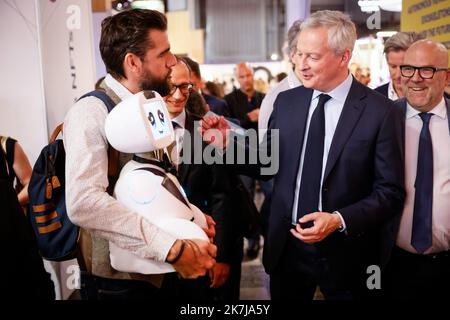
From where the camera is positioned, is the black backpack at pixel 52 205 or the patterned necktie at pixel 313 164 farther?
the patterned necktie at pixel 313 164

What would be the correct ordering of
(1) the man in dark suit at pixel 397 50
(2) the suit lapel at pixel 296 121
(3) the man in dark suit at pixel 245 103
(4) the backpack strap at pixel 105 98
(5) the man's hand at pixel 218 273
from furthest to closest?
(3) the man in dark suit at pixel 245 103 → (1) the man in dark suit at pixel 397 50 → (5) the man's hand at pixel 218 273 → (2) the suit lapel at pixel 296 121 → (4) the backpack strap at pixel 105 98

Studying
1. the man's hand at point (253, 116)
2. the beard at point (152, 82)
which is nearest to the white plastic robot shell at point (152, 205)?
the beard at point (152, 82)

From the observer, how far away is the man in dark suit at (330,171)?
1566 mm

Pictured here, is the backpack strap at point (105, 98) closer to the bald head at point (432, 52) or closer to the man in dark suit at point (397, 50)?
the bald head at point (432, 52)

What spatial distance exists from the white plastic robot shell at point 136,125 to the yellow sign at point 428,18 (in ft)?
5.49

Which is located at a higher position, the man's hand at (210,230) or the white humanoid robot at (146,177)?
the white humanoid robot at (146,177)

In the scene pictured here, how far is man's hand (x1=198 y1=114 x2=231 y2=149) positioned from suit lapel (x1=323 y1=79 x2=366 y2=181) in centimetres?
38

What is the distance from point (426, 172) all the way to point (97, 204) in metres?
1.26

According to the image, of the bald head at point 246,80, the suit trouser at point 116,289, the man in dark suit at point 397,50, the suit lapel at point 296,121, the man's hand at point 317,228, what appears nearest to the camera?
the suit trouser at point 116,289

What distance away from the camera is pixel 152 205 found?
3.51 feet

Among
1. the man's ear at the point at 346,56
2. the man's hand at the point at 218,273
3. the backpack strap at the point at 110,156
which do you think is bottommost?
the man's hand at the point at 218,273

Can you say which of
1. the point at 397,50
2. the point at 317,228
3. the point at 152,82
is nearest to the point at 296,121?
the point at 317,228
